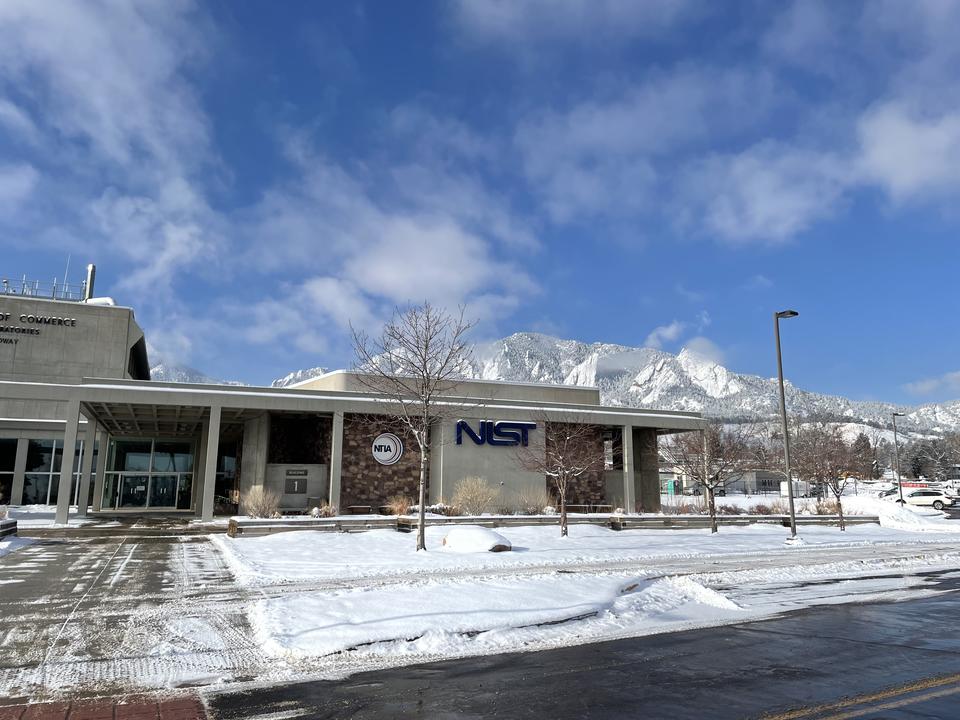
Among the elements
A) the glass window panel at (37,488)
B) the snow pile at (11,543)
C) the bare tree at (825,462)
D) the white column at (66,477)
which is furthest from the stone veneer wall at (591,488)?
the glass window panel at (37,488)

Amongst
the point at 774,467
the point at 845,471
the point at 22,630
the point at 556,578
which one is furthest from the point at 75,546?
the point at 774,467

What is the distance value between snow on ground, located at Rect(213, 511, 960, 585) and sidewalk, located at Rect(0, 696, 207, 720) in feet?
23.1

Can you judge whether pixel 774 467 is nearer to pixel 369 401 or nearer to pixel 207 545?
pixel 369 401

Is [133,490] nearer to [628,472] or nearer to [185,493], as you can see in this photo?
[185,493]

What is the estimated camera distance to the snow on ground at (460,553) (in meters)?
14.9

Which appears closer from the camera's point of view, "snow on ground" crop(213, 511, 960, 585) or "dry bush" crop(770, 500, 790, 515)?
"snow on ground" crop(213, 511, 960, 585)

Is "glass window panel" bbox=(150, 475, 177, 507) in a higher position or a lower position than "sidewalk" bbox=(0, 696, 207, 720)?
higher

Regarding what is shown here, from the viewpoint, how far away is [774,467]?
55719mm

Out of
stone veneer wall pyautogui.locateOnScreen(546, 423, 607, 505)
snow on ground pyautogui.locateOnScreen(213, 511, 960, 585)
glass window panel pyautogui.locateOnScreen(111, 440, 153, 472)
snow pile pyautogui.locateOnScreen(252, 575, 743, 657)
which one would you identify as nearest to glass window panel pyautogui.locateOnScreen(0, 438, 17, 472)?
glass window panel pyautogui.locateOnScreen(111, 440, 153, 472)

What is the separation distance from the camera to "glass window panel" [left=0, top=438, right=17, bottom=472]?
4509 cm

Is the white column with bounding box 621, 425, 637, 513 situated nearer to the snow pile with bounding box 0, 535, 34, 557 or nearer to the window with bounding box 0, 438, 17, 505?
the snow pile with bounding box 0, 535, 34, 557

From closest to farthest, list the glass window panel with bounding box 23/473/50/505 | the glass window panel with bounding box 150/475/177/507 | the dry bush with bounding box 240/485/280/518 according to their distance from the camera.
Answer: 1. the dry bush with bounding box 240/485/280/518
2. the glass window panel with bounding box 150/475/177/507
3. the glass window panel with bounding box 23/473/50/505

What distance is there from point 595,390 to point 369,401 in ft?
53.9

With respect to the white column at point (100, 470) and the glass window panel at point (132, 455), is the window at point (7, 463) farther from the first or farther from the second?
the white column at point (100, 470)
